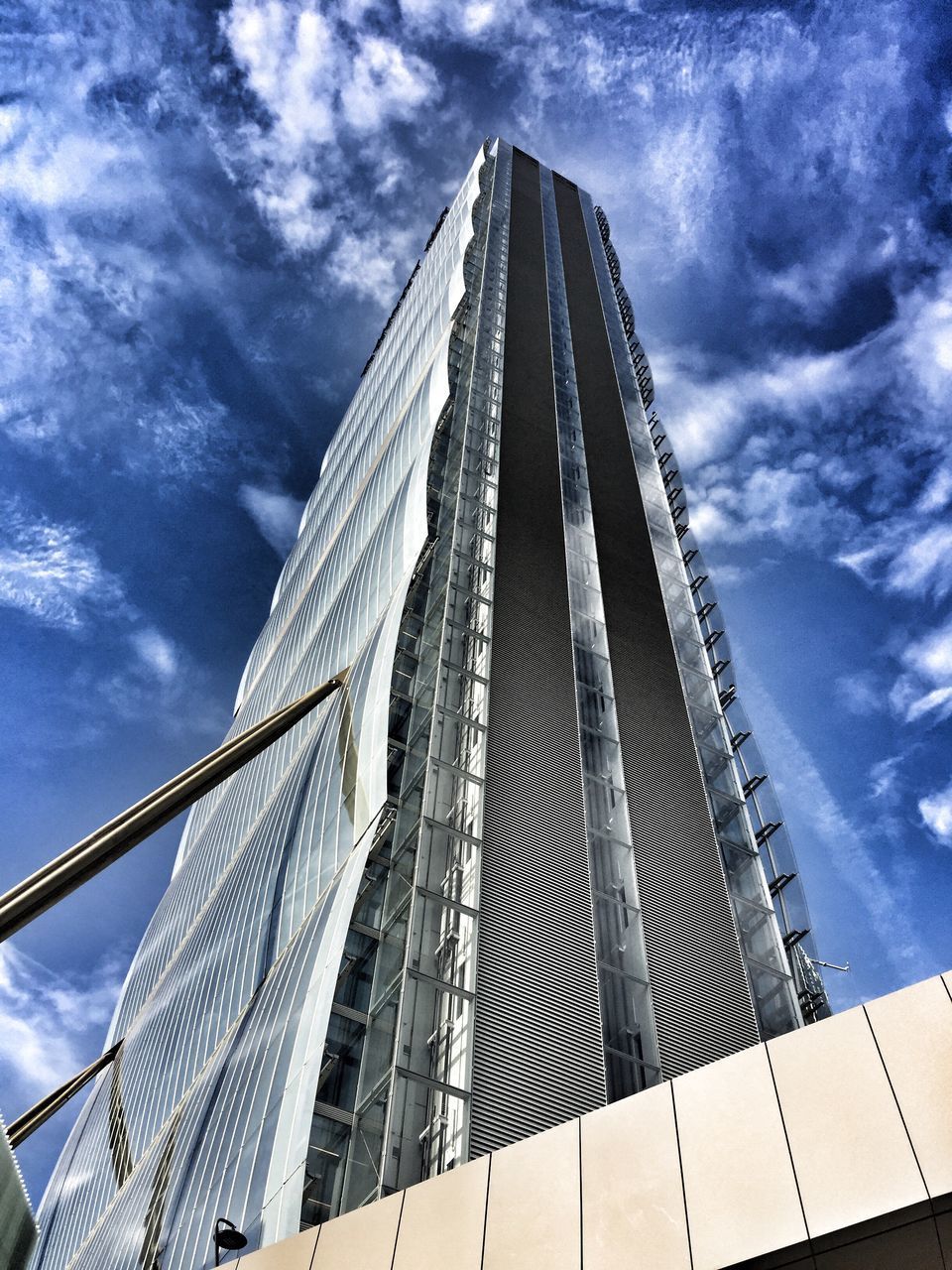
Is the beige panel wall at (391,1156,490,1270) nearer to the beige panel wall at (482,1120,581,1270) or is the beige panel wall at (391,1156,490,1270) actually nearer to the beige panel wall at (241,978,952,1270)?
the beige panel wall at (241,978,952,1270)

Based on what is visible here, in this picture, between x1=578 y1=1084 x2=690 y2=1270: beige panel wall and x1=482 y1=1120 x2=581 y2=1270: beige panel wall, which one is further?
x1=482 y1=1120 x2=581 y2=1270: beige panel wall

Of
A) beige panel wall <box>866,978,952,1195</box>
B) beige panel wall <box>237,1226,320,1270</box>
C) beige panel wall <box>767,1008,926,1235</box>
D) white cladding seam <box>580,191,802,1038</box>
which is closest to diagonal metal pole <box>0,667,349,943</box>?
beige panel wall <box>237,1226,320,1270</box>

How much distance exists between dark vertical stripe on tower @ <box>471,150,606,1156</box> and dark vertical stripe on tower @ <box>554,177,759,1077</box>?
2174mm

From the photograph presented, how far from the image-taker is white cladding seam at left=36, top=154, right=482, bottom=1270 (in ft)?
65.7

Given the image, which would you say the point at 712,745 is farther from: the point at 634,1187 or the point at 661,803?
the point at 634,1187

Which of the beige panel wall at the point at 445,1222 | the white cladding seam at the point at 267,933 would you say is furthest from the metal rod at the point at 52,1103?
the beige panel wall at the point at 445,1222

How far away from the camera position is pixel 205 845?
48.9 meters

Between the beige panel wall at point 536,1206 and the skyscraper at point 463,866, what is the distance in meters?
5.48

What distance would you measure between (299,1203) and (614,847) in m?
12.3

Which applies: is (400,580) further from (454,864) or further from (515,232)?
(515,232)

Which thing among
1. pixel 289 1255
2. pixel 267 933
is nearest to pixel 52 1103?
pixel 267 933

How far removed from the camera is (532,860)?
2311cm

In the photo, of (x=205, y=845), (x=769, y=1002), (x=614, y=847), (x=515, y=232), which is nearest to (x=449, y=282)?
(x=515, y=232)

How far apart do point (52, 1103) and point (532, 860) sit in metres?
32.4
